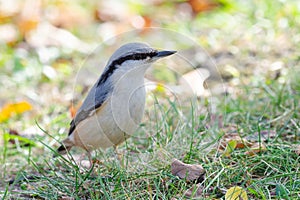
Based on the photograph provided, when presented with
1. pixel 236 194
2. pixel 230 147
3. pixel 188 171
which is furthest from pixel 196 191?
pixel 230 147

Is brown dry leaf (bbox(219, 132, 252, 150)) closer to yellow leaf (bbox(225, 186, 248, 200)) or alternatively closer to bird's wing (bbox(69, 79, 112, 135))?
yellow leaf (bbox(225, 186, 248, 200))

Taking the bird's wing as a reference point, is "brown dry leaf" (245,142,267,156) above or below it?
below

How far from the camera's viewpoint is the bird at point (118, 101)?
4465 millimetres

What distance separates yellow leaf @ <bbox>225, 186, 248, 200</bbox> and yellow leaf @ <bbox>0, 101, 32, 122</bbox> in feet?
11.1

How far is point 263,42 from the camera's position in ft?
24.1

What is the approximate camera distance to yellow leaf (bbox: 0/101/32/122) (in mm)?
6164

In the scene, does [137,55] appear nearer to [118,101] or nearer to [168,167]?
[118,101]

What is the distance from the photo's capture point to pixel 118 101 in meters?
4.51

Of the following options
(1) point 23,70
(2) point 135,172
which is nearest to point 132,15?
(1) point 23,70

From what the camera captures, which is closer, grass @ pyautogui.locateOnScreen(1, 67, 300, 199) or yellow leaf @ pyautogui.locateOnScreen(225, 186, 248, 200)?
yellow leaf @ pyautogui.locateOnScreen(225, 186, 248, 200)

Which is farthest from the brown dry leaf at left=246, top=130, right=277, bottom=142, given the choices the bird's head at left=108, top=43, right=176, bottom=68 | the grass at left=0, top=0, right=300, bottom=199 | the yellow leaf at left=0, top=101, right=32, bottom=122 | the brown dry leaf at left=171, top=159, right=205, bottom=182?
the yellow leaf at left=0, top=101, right=32, bottom=122

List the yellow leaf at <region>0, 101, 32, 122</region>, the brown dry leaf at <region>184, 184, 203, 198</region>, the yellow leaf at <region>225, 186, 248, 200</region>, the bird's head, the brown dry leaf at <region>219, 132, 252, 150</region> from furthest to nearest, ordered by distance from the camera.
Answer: the yellow leaf at <region>0, 101, 32, 122</region>, the bird's head, the brown dry leaf at <region>219, 132, 252, 150</region>, the brown dry leaf at <region>184, 184, 203, 198</region>, the yellow leaf at <region>225, 186, 248, 200</region>

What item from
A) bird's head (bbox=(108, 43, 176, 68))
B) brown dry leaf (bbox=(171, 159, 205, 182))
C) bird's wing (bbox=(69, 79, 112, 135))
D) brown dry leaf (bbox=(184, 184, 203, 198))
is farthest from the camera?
bird's wing (bbox=(69, 79, 112, 135))

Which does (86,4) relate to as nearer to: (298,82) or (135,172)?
(298,82)
